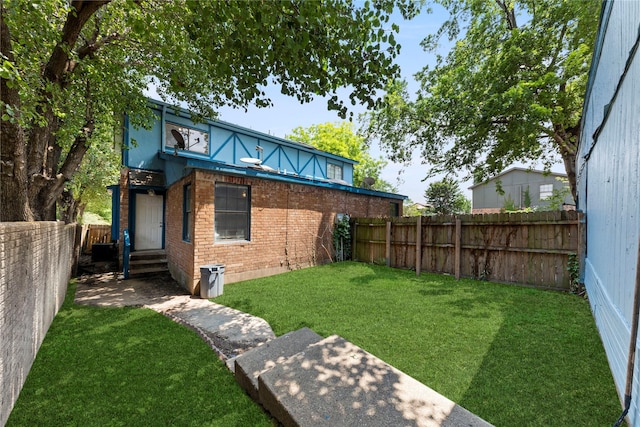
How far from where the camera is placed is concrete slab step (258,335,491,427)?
6.41 ft

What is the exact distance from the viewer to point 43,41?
4.52 metres

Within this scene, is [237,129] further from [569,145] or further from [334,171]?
[569,145]

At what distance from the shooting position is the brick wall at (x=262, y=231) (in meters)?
6.49

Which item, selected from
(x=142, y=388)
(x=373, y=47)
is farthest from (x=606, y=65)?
(x=142, y=388)

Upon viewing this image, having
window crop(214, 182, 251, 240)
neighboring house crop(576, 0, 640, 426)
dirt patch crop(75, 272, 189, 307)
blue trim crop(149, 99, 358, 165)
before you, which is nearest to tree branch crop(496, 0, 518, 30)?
neighboring house crop(576, 0, 640, 426)

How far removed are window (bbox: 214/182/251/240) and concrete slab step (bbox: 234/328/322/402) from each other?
4441 mm

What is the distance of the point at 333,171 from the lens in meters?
16.5

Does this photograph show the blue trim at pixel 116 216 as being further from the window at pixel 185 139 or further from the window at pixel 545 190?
the window at pixel 545 190

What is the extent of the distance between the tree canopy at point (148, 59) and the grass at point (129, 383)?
103 inches

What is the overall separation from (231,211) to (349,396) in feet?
19.6

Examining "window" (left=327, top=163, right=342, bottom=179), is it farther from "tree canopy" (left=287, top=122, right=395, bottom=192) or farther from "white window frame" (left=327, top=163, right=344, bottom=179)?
"tree canopy" (left=287, top=122, right=395, bottom=192)

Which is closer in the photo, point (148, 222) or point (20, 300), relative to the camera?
point (20, 300)

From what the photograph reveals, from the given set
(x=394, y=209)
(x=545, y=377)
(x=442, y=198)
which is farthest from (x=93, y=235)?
(x=442, y=198)

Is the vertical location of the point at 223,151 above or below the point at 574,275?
above
